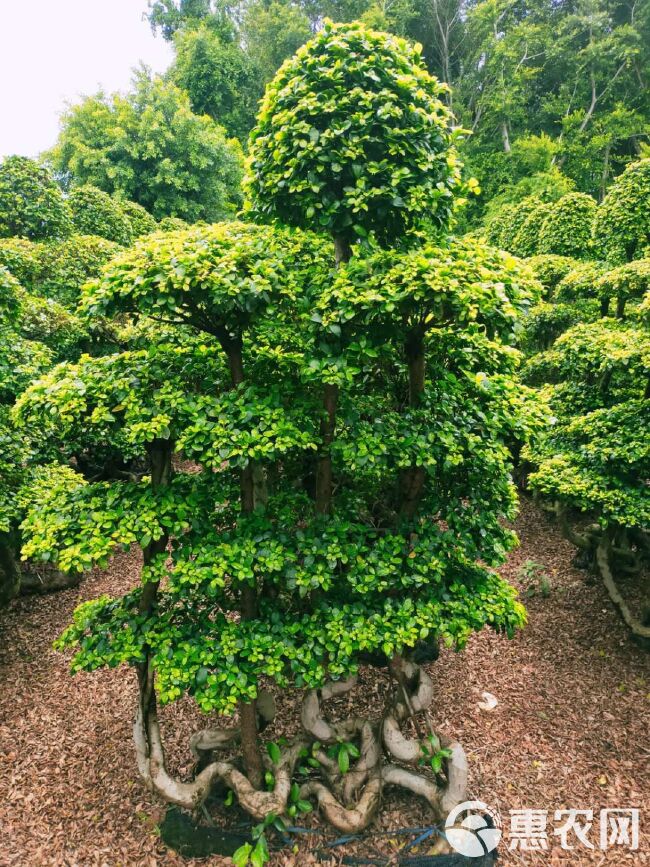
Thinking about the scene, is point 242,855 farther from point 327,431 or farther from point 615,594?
point 615,594

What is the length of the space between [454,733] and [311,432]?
4.08 metres

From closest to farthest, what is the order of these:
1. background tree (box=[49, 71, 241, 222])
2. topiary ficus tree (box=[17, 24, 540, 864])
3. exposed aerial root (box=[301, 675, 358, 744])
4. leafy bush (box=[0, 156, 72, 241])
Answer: topiary ficus tree (box=[17, 24, 540, 864]) < exposed aerial root (box=[301, 675, 358, 744]) < leafy bush (box=[0, 156, 72, 241]) < background tree (box=[49, 71, 241, 222])

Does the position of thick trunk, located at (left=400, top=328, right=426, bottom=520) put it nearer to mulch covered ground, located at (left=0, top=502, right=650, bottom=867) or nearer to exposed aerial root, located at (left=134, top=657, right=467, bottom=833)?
exposed aerial root, located at (left=134, top=657, right=467, bottom=833)

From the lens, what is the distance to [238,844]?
4.52 meters

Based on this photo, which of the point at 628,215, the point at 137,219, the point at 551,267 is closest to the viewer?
the point at 628,215

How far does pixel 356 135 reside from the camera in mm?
3633

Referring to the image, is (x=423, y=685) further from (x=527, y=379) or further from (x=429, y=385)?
(x=527, y=379)

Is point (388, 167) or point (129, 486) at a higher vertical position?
point (388, 167)

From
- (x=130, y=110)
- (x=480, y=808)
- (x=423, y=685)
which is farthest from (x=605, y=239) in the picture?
A: (x=130, y=110)

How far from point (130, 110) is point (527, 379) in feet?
49.6

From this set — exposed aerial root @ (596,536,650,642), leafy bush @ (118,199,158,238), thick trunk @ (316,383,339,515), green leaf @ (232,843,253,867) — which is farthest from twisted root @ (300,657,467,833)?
leafy bush @ (118,199,158,238)

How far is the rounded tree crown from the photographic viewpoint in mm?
3619

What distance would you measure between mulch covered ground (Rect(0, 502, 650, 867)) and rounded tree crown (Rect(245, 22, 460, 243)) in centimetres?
536

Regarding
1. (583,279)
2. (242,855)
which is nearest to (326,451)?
(242,855)
